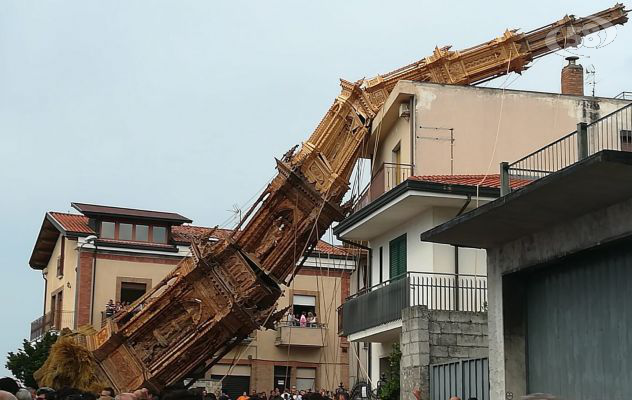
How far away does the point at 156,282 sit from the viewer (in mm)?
46969

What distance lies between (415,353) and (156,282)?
27294mm

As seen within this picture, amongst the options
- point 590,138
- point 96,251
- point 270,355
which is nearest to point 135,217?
point 96,251

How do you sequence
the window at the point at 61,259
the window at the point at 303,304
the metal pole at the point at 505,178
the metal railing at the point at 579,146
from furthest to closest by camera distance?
the window at the point at 61,259 → the window at the point at 303,304 → the metal pole at the point at 505,178 → the metal railing at the point at 579,146

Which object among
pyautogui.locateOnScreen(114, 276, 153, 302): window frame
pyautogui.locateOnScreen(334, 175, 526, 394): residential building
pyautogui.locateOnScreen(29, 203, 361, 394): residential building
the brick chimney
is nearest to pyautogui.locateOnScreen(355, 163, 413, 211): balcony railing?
pyautogui.locateOnScreen(334, 175, 526, 394): residential building

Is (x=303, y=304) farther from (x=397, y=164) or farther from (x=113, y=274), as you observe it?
(x=397, y=164)

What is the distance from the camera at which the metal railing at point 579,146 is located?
47.1 feet

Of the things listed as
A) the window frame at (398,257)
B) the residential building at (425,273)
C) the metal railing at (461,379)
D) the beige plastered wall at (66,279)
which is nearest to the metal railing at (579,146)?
the metal railing at (461,379)

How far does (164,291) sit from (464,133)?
8.85m

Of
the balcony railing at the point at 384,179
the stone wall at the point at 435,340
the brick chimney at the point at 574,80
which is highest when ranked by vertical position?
the brick chimney at the point at 574,80

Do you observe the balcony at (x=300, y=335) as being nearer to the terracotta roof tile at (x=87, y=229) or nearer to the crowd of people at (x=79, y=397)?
the terracotta roof tile at (x=87, y=229)

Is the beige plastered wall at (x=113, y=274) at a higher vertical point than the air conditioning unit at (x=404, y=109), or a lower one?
lower

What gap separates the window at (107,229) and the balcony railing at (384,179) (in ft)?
69.9

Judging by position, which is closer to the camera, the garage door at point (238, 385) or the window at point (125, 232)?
the garage door at point (238, 385)

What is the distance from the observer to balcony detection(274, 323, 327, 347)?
46.4 meters
